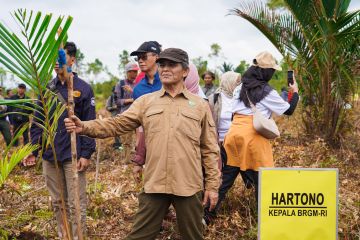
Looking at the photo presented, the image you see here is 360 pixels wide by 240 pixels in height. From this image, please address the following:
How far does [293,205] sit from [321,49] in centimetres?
491

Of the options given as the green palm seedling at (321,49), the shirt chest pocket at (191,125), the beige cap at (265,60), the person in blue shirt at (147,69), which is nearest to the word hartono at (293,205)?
the shirt chest pocket at (191,125)

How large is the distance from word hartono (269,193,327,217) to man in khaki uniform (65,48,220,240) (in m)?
0.47

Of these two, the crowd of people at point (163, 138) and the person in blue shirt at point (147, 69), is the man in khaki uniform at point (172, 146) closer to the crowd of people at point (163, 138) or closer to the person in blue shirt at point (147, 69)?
the crowd of people at point (163, 138)

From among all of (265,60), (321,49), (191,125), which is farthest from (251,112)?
(321,49)

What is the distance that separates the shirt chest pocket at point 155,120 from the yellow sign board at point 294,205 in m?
0.85

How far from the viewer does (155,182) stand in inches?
121

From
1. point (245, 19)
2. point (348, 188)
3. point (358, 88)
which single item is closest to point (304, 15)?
point (245, 19)

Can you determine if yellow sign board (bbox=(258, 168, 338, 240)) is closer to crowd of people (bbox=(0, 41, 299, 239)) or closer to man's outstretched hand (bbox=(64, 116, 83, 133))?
crowd of people (bbox=(0, 41, 299, 239))

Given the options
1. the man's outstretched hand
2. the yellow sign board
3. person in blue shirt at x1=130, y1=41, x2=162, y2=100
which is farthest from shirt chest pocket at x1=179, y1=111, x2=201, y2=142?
person in blue shirt at x1=130, y1=41, x2=162, y2=100

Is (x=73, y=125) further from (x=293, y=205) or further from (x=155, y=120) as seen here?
(x=293, y=205)

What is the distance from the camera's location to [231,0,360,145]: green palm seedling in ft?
24.5

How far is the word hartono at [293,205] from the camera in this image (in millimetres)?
3357

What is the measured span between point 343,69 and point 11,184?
563 centimetres

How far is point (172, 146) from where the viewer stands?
10.0 feet
